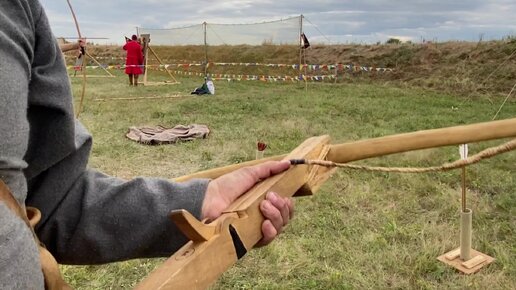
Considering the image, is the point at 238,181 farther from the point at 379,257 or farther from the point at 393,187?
the point at 393,187

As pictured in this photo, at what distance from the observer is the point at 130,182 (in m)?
1.13

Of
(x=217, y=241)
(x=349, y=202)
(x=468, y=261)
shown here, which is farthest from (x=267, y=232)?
(x=349, y=202)

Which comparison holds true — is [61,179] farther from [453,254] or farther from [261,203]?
[453,254]

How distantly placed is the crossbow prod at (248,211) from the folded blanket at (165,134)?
5603mm

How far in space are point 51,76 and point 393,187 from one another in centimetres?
434

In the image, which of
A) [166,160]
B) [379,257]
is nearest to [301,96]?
[166,160]

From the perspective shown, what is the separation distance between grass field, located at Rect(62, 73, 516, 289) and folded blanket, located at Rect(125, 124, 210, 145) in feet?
0.59

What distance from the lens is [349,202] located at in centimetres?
454

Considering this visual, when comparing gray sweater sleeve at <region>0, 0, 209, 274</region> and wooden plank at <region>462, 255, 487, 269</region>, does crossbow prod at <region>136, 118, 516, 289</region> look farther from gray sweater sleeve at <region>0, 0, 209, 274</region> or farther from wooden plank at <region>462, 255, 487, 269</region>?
wooden plank at <region>462, 255, 487, 269</region>

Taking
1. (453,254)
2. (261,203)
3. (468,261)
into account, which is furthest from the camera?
(453,254)

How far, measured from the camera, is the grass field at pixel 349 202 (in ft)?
10.7

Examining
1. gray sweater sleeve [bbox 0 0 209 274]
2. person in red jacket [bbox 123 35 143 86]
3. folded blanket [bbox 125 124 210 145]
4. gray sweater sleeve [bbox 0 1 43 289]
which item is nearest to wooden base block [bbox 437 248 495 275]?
gray sweater sleeve [bbox 0 0 209 274]

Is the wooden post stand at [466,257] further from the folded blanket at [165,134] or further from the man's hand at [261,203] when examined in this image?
the folded blanket at [165,134]

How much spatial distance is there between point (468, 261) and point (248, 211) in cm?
274
